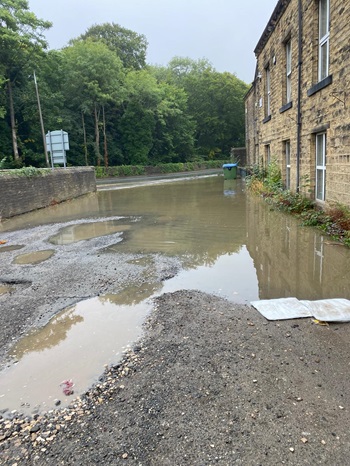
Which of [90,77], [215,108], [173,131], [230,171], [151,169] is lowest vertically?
[230,171]

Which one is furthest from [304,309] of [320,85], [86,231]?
[86,231]

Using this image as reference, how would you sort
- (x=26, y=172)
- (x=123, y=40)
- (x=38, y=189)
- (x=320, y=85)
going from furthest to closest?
(x=123, y=40) → (x=38, y=189) → (x=26, y=172) → (x=320, y=85)

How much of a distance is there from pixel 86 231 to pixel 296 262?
→ 19.1 feet

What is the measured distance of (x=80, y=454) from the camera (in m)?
2.29

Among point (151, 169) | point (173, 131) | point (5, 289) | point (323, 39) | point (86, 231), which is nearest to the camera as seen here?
point (5, 289)

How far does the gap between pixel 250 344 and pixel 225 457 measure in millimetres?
Result: 1395

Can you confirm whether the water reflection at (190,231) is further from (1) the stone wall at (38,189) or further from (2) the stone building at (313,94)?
(1) the stone wall at (38,189)

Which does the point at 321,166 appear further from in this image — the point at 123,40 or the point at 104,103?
the point at 123,40

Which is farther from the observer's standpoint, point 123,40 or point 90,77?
point 123,40

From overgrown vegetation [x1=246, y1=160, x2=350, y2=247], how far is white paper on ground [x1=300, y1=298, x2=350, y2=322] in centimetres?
266

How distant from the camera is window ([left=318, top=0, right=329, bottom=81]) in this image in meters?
8.80

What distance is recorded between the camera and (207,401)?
271 centimetres

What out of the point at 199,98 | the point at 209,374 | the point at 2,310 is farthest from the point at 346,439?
the point at 199,98

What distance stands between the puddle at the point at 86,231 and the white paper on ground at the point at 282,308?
18.1 feet
